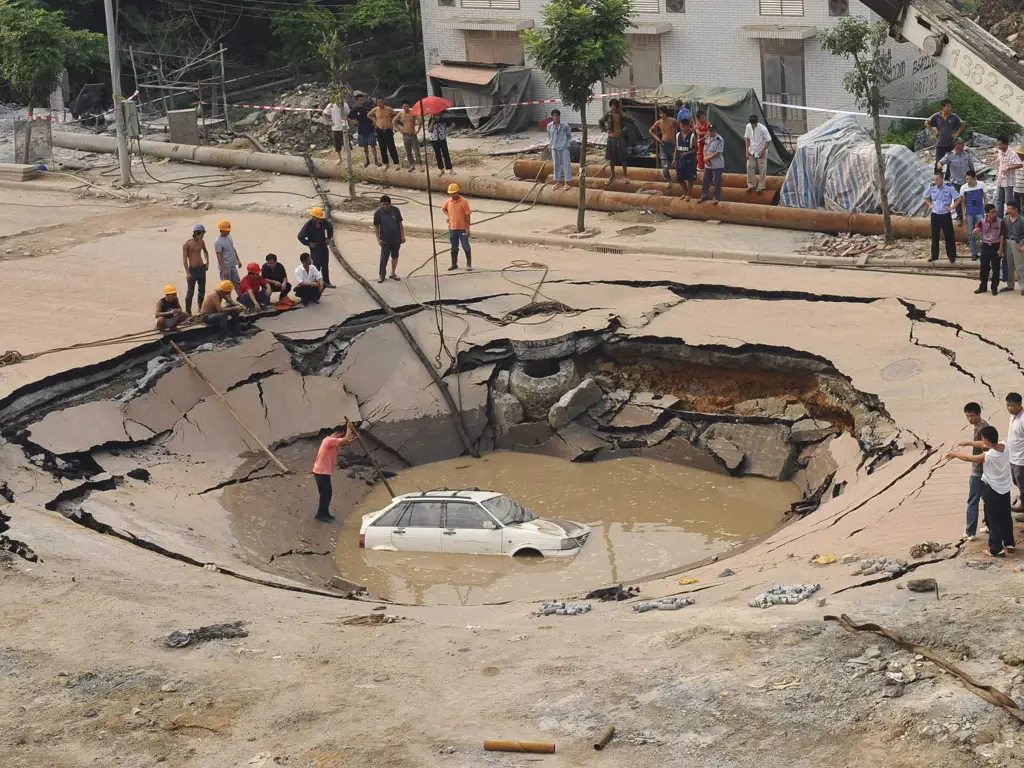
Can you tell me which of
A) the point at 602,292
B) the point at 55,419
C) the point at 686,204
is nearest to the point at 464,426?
the point at 602,292

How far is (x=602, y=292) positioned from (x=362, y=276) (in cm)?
406

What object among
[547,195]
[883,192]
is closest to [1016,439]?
[883,192]

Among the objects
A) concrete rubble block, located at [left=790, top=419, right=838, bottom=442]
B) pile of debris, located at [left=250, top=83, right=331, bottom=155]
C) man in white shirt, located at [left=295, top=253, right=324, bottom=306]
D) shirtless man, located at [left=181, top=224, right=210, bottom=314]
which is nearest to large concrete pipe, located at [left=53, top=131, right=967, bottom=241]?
pile of debris, located at [left=250, top=83, right=331, bottom=155]

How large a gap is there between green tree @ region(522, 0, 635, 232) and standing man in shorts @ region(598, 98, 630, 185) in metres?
3.09

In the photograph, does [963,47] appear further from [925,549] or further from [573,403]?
[573,403]

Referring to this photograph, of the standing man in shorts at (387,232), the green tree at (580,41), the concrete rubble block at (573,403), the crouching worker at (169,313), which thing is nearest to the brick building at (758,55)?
the green tree at (580,41)

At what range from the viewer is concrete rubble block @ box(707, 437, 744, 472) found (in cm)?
1758

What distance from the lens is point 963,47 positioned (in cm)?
1550

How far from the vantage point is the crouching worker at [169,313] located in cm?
1878

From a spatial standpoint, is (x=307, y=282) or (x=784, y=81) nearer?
(x=307, y=282)

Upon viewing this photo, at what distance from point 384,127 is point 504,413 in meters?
11.9

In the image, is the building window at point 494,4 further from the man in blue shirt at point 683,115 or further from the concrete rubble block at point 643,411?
the concrete rubble block at point 643,411

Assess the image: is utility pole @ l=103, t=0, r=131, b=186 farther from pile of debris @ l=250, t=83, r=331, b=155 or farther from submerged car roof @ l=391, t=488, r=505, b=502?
submerged car roof @ l=391, t=488, r=505, b=502

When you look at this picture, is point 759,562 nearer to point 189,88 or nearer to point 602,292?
point 602,292
